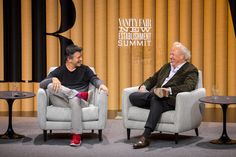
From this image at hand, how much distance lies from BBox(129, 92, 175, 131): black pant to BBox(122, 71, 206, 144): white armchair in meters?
0.06

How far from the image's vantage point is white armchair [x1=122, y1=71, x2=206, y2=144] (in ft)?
20.4

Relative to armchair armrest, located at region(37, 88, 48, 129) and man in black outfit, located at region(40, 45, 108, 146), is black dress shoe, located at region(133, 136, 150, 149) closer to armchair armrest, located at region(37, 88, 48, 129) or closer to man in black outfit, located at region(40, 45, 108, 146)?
man in black outfit, located at region(40, 45, 108, 146)

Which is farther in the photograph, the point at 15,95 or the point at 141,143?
the point at 15,95

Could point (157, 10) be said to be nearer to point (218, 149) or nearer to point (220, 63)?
point (220, 63)

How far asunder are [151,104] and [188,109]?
443 millimetres

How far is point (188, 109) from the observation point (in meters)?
6.38

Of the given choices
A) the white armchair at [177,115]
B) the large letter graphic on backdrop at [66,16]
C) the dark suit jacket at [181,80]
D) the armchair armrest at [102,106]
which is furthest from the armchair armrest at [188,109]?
the large letter graphic on backdrop at [66,16]

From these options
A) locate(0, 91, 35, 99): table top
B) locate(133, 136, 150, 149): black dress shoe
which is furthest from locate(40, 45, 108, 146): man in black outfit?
locate(133, 136, 150, 149): black dress shoe

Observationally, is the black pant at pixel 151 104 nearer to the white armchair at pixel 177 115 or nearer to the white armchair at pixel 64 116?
the white armchair at pixel 177 115

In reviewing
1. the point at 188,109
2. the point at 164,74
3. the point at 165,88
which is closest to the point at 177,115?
the point at 188,109

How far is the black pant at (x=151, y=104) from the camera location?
6.22 m

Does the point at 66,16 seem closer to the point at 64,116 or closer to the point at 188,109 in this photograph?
the point at 64,116

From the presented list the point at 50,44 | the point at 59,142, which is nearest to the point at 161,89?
the point at 59,142

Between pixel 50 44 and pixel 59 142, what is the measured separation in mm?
2813
